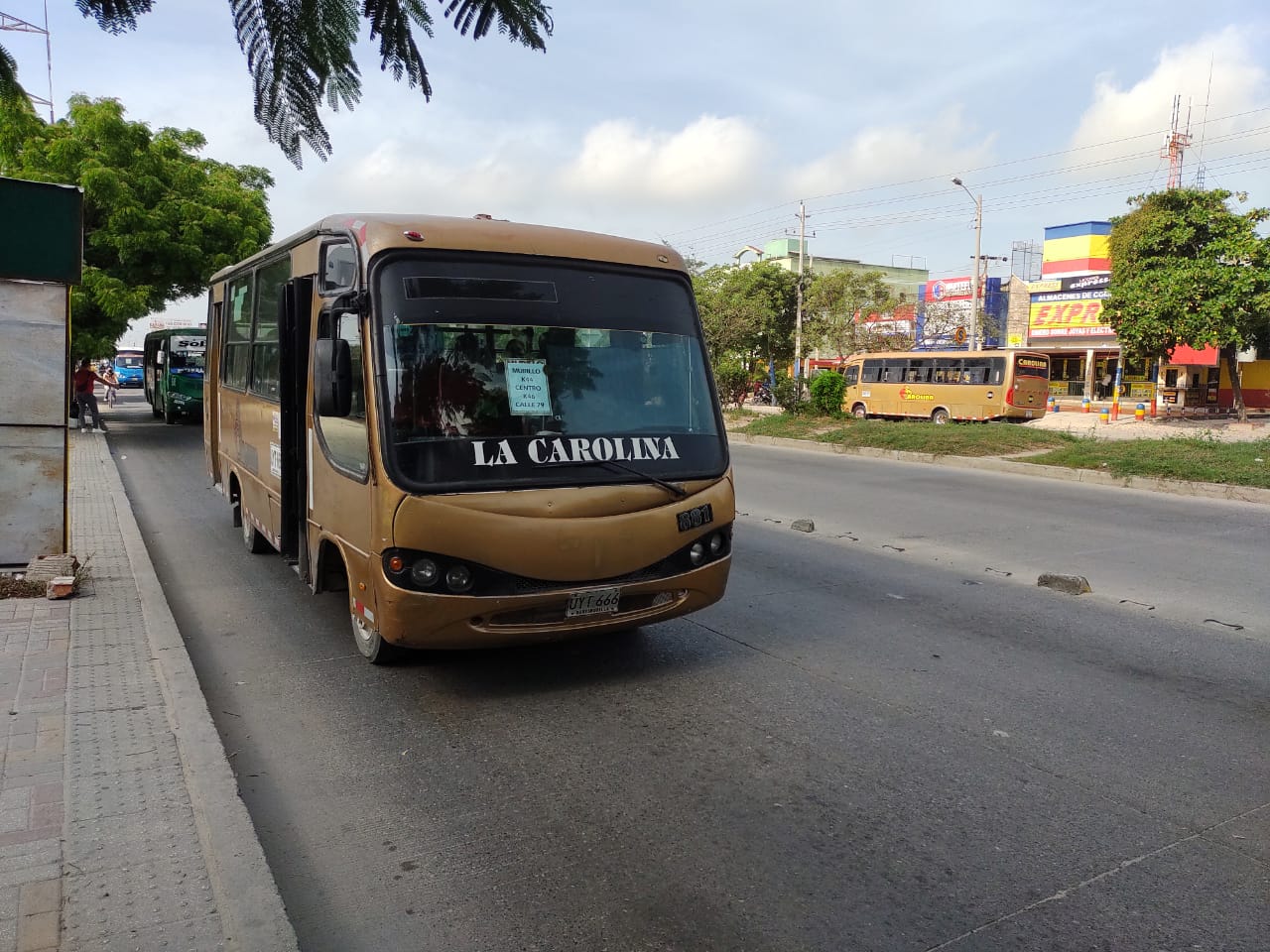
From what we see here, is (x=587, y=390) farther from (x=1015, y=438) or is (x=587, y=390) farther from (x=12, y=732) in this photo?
(x=1015, y=438)

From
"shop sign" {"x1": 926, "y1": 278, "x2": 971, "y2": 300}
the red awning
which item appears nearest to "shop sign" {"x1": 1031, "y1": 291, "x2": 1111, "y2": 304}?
the red awning

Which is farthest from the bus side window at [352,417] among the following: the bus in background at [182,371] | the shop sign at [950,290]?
the shop sign at [950,290]

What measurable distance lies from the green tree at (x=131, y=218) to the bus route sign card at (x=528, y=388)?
15.3 m

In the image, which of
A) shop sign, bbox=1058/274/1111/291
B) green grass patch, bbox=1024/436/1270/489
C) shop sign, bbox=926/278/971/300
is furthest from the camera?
shop sign, bbox=926/278/971/300

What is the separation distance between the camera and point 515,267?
5.20 meters

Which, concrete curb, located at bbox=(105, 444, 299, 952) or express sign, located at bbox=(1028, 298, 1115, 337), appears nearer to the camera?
concrete curb, located at bbox=(105, 444, 299, 952)

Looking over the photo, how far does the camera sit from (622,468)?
513 cm

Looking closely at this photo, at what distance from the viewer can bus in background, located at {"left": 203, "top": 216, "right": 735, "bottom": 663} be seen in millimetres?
4738

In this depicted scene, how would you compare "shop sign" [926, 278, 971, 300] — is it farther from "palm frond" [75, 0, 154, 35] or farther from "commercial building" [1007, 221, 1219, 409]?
"palm frond" [75, 0, 154, 35]

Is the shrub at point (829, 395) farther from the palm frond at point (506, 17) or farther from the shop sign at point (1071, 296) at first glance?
the palm frond at point (506, 17)

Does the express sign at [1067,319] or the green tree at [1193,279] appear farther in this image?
the express sign at [1067,319]

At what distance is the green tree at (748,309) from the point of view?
35188 millimetres

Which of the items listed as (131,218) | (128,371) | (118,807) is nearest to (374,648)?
(118,807)

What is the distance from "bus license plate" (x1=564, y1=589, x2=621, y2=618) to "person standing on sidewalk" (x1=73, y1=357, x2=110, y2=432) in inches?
773
